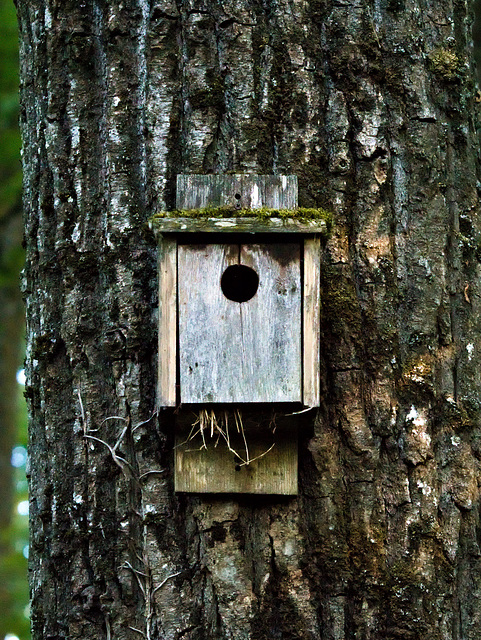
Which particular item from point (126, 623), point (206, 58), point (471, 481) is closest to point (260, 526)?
point (126, 623)

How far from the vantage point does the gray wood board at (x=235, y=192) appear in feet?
7.33

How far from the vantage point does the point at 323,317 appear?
2355mm

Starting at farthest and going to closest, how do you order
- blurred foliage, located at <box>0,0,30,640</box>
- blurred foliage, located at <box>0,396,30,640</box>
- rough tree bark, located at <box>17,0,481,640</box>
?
blurred foliage, located at <box>0,396,30,640</box> → blurred foliage, located at <box>0,0,30,640</box> → rough tree bark, located at <box>17,0,481,640</box>

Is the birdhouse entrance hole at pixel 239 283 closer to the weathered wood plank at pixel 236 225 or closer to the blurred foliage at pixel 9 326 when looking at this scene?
the weathered wood plank at pixel 236 225

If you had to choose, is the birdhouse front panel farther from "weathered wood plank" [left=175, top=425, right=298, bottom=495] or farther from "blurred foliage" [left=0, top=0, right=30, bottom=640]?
"blurred foliage" [left=0, top=0, right=30, bottom=640]

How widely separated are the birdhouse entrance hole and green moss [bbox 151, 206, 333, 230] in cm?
14

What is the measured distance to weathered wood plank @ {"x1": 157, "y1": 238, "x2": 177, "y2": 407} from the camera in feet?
7.02


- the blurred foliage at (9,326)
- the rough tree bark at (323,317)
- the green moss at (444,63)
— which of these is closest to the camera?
the rough tree bark at (323,317)

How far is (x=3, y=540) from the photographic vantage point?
26.6ft

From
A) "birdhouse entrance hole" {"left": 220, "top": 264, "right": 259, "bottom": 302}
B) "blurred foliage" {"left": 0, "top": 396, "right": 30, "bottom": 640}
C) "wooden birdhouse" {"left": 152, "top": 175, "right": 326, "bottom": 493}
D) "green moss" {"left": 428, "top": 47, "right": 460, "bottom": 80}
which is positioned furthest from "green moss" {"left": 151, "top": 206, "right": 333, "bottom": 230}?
"blurred foliage" {"left": 0, "top": 396, "right": 30, "bottom": 640}

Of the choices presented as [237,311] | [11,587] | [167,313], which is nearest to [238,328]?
[237,311]

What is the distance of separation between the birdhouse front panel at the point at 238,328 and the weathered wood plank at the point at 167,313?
0.05ft

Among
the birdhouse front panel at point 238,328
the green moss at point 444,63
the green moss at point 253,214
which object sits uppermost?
the green moss at point 444,63

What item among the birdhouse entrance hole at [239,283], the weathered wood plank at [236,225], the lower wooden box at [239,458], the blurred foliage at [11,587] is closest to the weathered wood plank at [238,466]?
the lower wooden box at [239,458]
